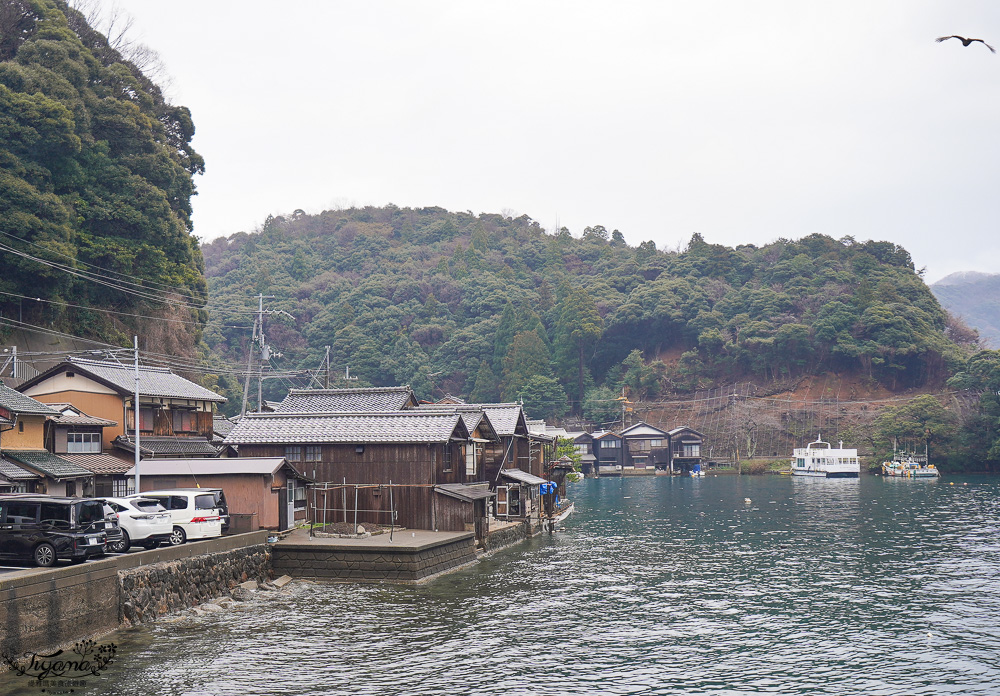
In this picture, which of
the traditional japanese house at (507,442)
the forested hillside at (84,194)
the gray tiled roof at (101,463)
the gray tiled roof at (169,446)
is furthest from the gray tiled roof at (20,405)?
the traditional japanese house at (507,442)

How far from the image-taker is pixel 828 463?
112 m

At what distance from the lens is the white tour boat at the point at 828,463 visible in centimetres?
11012

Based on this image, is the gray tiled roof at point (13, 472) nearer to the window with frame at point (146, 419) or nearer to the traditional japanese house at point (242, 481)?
the traditional japanese house at point (242, 481)

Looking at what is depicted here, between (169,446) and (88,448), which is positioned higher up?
(88,448)

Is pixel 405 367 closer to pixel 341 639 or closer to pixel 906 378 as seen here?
pixel 906 378

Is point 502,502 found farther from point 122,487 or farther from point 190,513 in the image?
point 190,513

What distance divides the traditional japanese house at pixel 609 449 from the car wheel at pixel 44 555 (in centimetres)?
11385

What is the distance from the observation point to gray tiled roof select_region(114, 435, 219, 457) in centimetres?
4212

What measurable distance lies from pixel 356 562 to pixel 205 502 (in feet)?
22.0

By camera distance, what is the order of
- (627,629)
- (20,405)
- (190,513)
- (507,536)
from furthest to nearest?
1. (507,536)
2. (20,405)
3. (190,513)
4. (627,629)

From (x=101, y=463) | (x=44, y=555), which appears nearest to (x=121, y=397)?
(x=101, y=463)

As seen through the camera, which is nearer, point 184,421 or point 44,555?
point 44,555


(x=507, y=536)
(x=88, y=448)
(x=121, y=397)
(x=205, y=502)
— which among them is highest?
(x=121, y=397)

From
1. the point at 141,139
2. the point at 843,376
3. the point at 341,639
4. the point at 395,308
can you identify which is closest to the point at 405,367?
the point at 395,308
